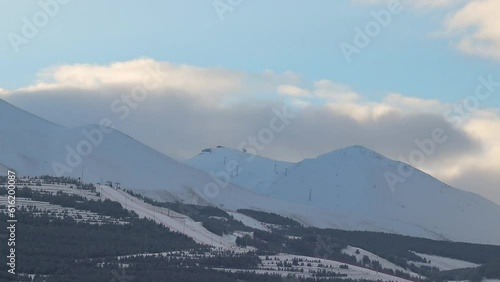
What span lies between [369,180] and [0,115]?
214 feet

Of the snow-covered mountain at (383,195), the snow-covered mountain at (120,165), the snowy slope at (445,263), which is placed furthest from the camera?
the snow-covered mountain at (383,195)

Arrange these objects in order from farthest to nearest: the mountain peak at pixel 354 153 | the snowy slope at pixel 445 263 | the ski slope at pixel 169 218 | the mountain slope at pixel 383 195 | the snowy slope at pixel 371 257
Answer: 1. the mountain peak at pixel 354 153
2. the mountain slope at pixel 383 195
3. the snowy slope at pixel 445 263
4. the snowy slope at pixel 371 257
5. the ski slope at pixel 169 218

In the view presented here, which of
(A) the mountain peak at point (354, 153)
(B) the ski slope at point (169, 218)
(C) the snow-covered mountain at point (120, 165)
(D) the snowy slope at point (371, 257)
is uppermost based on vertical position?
(A) the mountain peak at point (354, 153)

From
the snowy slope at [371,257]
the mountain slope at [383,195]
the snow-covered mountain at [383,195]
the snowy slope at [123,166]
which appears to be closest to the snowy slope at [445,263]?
the snowy slope at [371,257]

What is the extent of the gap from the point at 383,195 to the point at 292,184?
16.6 m

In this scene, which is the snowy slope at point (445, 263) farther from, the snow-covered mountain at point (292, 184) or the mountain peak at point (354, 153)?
the mountain peak at point (354, 153)

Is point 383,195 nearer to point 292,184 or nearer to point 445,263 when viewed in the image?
point 292,184

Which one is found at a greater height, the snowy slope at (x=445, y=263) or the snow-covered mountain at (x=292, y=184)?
the snow-covered mountain at (x=292, y=184)

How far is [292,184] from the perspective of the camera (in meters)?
181

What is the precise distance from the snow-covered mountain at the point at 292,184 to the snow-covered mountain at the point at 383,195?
0.15 meters

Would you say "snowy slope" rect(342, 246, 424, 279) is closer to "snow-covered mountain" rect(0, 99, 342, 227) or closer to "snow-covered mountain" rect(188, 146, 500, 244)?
"snow-covered mountain" rect(0, 99, 342, 227)

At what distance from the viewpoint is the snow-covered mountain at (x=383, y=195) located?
537 feet

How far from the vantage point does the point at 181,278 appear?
57156 millimetres

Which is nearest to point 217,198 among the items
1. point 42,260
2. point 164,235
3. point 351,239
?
point 351,239
